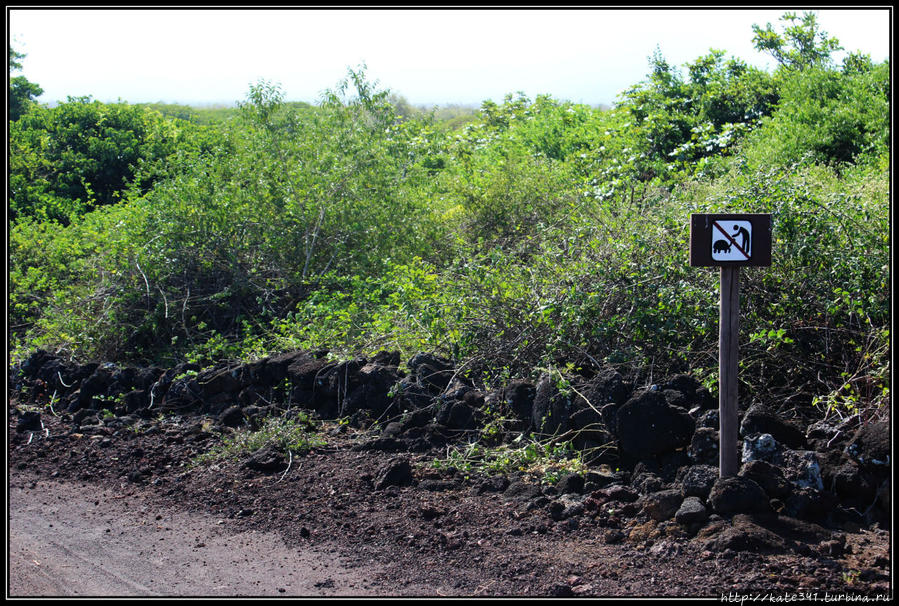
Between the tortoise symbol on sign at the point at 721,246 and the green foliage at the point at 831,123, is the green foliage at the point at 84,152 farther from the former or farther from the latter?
the tortoise symbol on sign at the point at 721,246

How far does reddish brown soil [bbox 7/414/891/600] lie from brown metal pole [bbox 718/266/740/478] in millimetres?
474

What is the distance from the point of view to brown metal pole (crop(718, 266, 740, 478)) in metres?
4.12

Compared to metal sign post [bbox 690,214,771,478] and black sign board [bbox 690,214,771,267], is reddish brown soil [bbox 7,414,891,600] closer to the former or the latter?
metal sign post [bbox 690,214,771,478]

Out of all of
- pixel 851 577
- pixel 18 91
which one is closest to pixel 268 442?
pixel 851 577

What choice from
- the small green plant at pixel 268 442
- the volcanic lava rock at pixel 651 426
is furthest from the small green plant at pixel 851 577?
the small green plant at pixel 268 442

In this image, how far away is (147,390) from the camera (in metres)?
7.24

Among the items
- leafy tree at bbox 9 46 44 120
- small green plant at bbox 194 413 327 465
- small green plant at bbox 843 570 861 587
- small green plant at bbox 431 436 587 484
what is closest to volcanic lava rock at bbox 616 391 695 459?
small green plant at bbox 431 436 587 484

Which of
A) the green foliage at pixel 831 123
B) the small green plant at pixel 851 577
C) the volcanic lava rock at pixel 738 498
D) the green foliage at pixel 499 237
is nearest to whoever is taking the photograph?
the small green plant at pixel 851 577

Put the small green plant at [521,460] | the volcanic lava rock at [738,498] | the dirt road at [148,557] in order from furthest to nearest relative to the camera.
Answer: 1. the small green plant at [521,460]
2. the volcanic lava rock at [738,498]
3. the dirt road at [148,557]

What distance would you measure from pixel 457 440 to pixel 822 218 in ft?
9.85

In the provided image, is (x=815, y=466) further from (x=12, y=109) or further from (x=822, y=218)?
(x=12, y=109)

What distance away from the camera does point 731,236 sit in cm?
407

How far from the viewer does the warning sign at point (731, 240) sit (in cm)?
407

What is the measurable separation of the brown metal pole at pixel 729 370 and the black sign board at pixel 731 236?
3.4 inches
